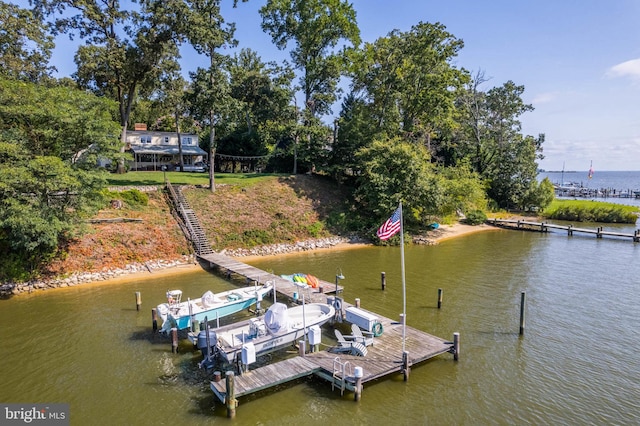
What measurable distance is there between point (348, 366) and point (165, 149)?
46.1 m

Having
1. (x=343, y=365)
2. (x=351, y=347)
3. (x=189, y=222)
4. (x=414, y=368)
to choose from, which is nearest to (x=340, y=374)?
(x=343, y=365)

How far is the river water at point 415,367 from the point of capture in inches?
487

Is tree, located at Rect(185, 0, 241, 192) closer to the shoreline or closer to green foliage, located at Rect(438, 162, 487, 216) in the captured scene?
the shoreline

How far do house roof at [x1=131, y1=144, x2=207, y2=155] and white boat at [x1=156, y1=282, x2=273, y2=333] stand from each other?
3514cm

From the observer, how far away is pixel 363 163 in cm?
4175

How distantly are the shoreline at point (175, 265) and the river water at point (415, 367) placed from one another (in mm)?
825

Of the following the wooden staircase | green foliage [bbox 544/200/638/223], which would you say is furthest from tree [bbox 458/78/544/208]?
the wooden staircase

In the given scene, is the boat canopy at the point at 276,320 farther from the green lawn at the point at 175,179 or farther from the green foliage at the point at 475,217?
the green foliage at the point at 475,217

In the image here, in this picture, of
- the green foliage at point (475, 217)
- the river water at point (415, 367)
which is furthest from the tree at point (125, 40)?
the green foliage at point (475, 217)

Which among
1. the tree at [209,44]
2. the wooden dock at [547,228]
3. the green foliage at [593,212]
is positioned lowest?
the wooden dock at [547,228]

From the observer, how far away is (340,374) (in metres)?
13.4

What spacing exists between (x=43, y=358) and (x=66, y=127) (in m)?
15.4

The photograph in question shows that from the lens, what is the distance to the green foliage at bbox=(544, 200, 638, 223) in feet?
173

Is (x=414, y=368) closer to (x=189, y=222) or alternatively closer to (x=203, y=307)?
(x=203, y=307)
